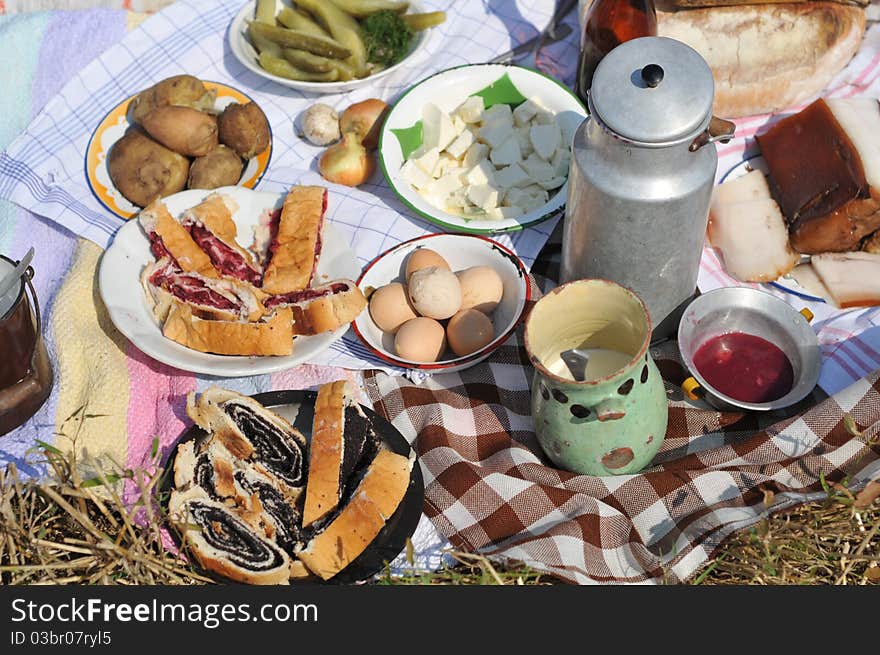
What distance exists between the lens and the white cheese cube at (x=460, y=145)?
2137 millimetres

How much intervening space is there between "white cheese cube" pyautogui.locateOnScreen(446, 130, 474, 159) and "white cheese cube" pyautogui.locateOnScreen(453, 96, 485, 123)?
5 centimetres

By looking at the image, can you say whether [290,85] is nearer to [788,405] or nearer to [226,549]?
[226,549]

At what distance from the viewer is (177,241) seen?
6.39 ft

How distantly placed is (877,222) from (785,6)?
58cm

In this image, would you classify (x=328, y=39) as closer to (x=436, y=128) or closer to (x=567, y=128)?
(x=436, y=128)

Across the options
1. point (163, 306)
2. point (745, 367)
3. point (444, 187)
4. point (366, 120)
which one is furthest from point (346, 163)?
point (745, 367)

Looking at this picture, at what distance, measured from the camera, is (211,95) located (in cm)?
230

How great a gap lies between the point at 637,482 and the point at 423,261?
611 mm

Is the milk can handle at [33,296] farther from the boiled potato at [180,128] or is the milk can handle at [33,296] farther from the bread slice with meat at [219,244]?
the boiled potato at [180,128]

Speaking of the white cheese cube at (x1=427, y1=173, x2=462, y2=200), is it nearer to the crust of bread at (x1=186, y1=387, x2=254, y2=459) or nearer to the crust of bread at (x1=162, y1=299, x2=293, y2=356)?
the crust of bread at (x1=162, y1=299, x2=293, y2=356)

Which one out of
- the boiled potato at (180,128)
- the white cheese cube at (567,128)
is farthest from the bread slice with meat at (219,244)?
the white cheese cube at (567,128)

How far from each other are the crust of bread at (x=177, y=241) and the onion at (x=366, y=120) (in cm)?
50

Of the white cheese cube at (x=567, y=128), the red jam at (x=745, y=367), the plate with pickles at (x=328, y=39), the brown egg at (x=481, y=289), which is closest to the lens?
the red jam at (x=745, y=367)

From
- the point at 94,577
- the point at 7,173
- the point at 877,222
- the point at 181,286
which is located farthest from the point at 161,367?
the point at 877,222
